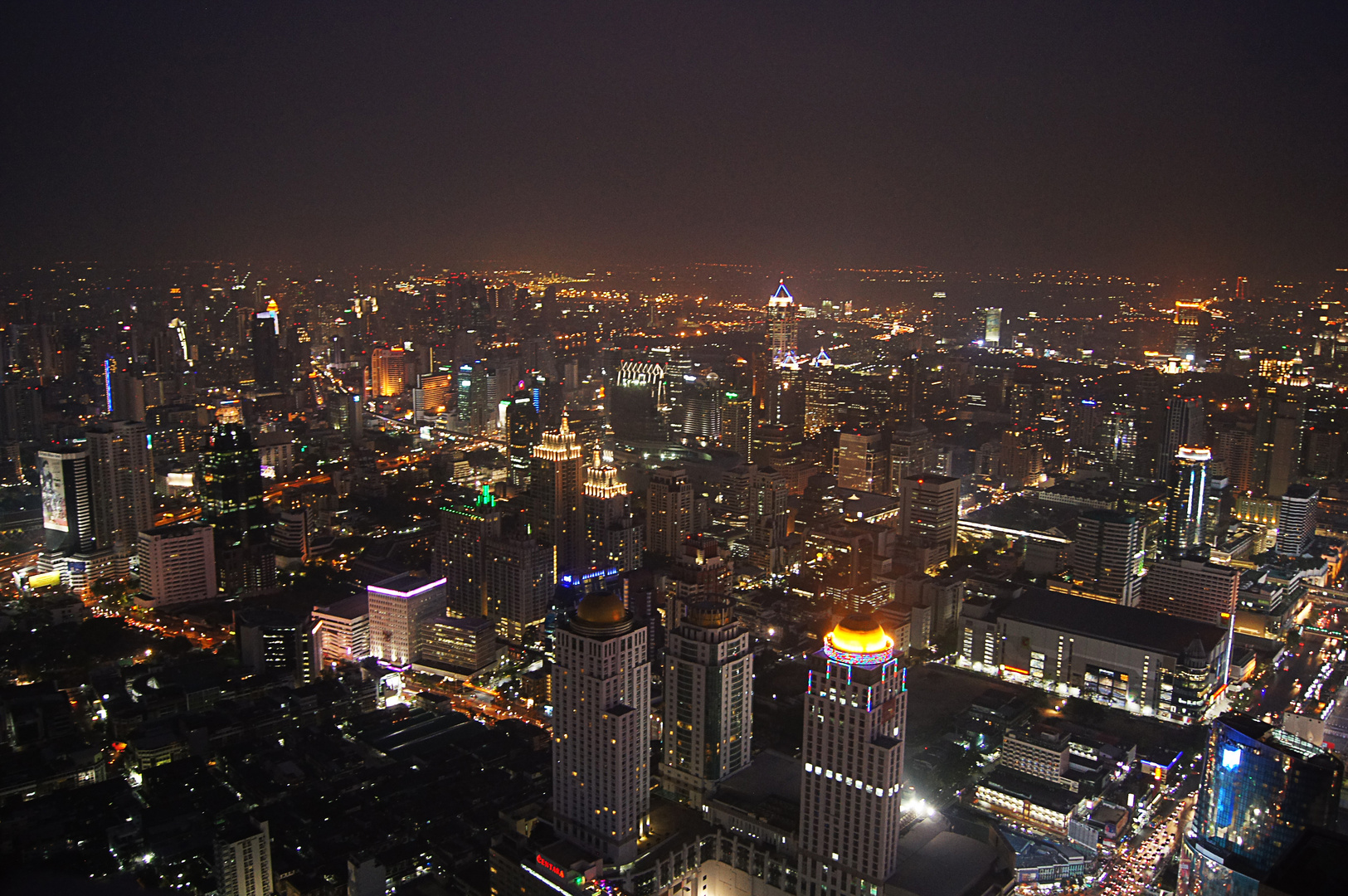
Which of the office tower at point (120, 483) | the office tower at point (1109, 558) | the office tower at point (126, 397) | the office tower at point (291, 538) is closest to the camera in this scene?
the office tower at point (1109, 558)

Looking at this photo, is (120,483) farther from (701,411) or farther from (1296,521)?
(1296,521)

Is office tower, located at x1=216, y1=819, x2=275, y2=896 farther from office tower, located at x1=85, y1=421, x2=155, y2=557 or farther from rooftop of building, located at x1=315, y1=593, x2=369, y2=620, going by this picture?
office tower, located at x1=85, y1=421, x2=155, y2=557

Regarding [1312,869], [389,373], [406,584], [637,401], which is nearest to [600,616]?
[1312,869]

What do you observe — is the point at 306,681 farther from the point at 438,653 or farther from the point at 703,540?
the point at 703,540

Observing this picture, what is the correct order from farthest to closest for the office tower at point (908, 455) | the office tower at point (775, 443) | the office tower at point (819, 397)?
1. the office tower at point (819, 397)
2. the office tower at point (775, 443)
3. the office tower at point (908, 455)

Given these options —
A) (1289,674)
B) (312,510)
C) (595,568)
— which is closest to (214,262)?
(312,510)

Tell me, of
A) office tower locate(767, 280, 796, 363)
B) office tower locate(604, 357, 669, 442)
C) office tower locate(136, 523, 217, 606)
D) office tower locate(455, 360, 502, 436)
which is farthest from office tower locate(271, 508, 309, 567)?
office tower locate(767, 280, 796, 363)

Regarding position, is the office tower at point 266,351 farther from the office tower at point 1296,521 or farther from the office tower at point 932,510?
the office tower at point 1296,521

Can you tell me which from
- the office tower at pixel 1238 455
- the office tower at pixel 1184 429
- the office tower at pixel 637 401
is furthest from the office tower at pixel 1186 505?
the office tower at pixel 637 401
